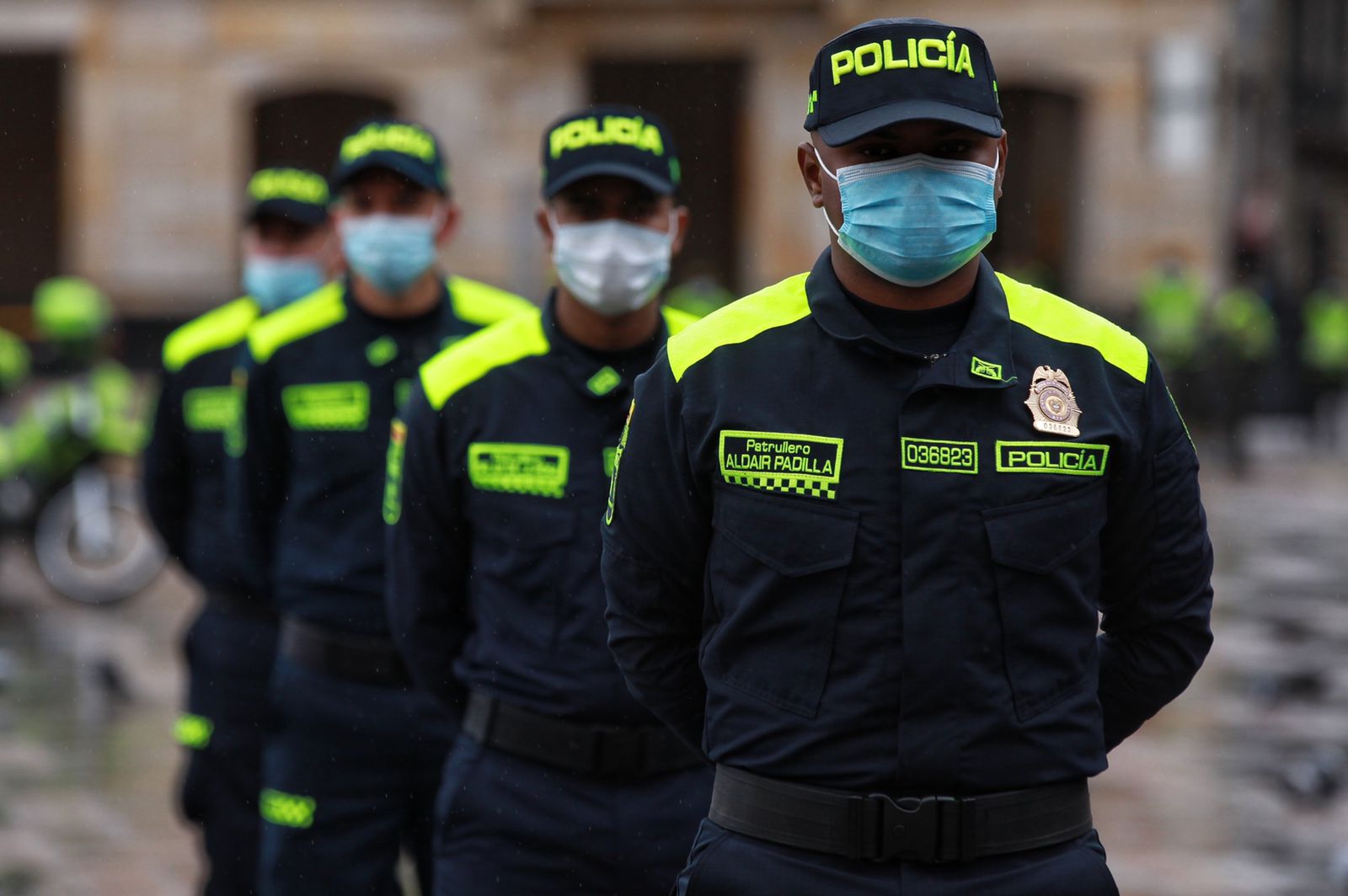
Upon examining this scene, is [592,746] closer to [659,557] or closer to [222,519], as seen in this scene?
[659,557]

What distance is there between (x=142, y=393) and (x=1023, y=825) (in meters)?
21.4

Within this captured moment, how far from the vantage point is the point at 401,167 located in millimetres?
5141

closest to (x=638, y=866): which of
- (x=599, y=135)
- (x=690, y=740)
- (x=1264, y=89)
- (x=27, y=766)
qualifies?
(x=690, y=740)

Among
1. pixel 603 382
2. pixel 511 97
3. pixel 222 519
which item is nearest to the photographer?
pixel 603 382

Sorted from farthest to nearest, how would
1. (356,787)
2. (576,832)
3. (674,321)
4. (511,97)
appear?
(511,97), (356,787), (674,321), (576,832)

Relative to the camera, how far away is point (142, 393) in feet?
76.1

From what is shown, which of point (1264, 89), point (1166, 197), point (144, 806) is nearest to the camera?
point (144, 806)

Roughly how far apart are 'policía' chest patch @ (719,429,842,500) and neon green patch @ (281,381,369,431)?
2.20m

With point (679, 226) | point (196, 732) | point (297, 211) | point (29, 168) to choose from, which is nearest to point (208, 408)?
point (297, 211)

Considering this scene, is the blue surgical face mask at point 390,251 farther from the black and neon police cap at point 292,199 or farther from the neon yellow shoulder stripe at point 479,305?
the black and neon police cap at point 292,199

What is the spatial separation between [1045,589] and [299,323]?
2759mm

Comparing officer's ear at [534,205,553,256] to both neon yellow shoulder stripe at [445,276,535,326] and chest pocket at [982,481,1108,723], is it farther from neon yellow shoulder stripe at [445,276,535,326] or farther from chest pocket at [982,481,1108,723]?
chest pocket at [982,481,1108,723]

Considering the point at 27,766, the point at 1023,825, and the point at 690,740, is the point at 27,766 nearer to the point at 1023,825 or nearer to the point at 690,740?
the point at 690,740

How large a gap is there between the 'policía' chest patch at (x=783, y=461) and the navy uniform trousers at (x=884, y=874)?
0.49 meters
